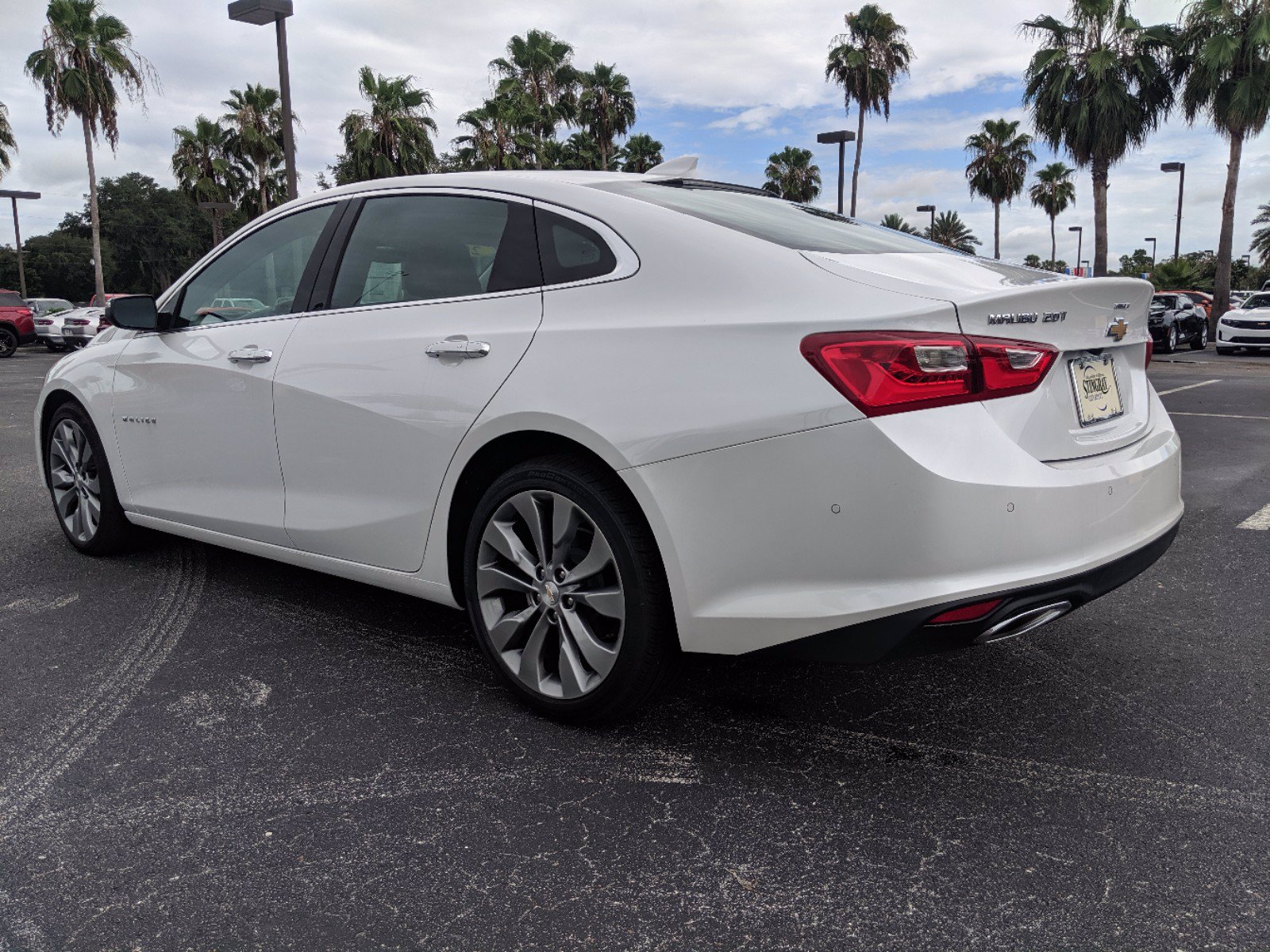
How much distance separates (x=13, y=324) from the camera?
25.9 metres

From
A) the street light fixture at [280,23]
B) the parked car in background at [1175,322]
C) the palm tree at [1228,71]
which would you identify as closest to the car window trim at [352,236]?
the street light fixture at [280,23]

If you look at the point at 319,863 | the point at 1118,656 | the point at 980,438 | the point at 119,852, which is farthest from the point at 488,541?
the point at 1118,656

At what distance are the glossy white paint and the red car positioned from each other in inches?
1055

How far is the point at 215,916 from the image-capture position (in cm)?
210

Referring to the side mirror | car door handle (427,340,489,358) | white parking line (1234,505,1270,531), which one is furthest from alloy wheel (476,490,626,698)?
white parking line (1234,505,1270,531)

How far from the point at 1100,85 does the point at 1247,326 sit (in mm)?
11254

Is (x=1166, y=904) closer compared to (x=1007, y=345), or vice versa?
(x=1166, y=904)

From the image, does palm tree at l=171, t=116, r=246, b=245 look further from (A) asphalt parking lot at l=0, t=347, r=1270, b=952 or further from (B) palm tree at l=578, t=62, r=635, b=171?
(A) asphalt parking lot at l=0, t=347, r=1270, b=952

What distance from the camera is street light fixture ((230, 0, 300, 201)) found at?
14633 mm

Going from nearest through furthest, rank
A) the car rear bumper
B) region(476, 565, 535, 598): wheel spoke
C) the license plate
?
the car rear bumper → the license plate → region(476, 565, 535, 598): wheel spoke

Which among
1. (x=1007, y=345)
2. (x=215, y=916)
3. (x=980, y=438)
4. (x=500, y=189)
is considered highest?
(x=500, y=189)

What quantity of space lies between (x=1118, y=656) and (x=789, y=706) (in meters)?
1.23

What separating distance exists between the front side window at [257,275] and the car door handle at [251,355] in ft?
0.52

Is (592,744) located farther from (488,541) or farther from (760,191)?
(760,191)
